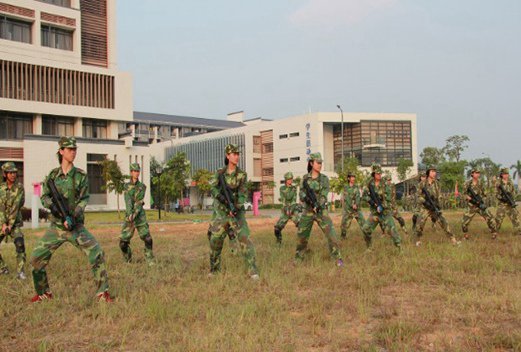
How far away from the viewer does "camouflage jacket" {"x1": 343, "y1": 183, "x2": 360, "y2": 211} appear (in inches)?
573

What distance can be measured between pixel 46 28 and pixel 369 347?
50.8 metres

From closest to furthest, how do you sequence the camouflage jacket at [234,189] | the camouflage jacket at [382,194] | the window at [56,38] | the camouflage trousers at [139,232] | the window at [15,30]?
the camouflage jacket at [234,189] → the camouflage trousers at [139,232] → the camouflage jacket at [382,194] → the window at [15,30] → the window at [56,38]

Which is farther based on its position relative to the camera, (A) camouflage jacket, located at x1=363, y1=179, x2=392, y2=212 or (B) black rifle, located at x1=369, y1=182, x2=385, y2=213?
(A) camouflage jacket, located at x1=363, y1=179, x2=392, y2=212

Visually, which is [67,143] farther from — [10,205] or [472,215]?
[472,215]

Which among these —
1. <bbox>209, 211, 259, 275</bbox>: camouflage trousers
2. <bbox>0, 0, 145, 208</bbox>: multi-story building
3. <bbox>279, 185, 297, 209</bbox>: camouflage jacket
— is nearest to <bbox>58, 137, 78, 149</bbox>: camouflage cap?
<bbox>209, 211, 259, 275</bbox>: camouflage trousers

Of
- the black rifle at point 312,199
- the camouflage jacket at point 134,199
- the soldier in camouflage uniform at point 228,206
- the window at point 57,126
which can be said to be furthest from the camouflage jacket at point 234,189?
the window at point 57,126

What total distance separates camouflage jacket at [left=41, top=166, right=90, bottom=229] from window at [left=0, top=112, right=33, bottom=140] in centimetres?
4367

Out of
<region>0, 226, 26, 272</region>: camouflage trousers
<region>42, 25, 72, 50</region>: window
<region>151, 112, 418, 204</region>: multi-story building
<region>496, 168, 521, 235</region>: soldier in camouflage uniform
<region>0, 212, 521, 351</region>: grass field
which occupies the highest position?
<region>42, 25, 72, 50</region>: window

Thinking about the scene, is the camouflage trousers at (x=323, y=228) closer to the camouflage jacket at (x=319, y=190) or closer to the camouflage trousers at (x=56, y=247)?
the camouflage jacket at (x=319, y=190)

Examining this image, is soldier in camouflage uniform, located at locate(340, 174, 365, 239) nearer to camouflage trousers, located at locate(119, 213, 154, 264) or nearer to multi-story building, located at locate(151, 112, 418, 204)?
camouflage trousers, located at locate(119, 213, 154, 264)

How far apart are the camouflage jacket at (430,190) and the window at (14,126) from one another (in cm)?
4245

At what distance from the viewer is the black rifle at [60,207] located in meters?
6.78

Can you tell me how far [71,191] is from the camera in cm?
698

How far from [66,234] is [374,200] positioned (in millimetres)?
6790
